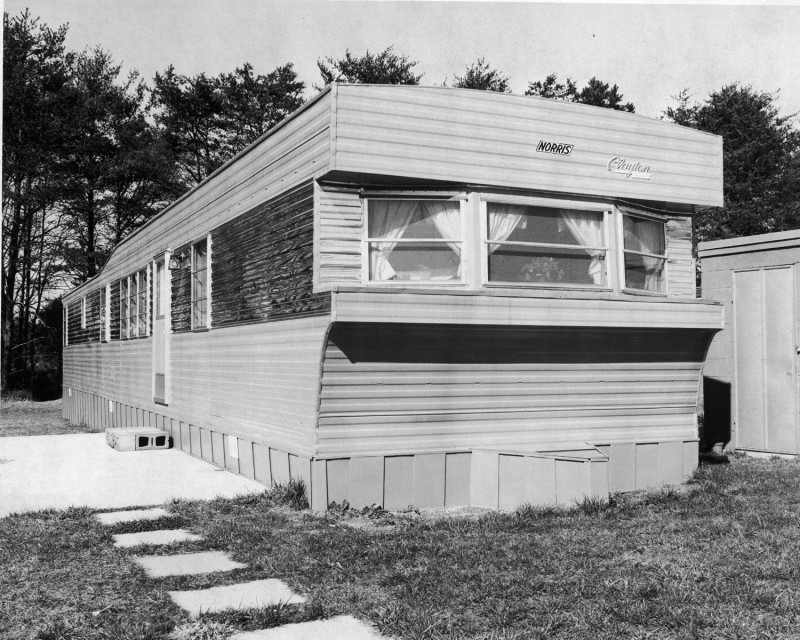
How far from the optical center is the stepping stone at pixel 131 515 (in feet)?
22.2

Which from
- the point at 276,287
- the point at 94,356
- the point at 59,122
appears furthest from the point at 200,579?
the point at 59,122

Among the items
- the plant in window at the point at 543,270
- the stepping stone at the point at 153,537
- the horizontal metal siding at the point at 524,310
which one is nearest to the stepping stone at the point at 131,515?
the stepping stone at the point at 153,537

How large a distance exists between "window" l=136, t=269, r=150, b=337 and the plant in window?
24.6ft

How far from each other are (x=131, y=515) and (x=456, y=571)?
10.5ft

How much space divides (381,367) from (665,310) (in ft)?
9.72

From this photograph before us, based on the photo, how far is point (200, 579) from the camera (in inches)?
196

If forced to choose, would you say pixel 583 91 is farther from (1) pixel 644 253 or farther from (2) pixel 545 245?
(2) pixel 545 245

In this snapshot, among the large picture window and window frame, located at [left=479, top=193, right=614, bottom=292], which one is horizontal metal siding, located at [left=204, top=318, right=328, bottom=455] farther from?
window frame, located at [left=479, top=193, right=614, bottom=292]

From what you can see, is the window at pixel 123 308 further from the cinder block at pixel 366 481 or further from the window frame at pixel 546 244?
the window frame at pixel 546 244

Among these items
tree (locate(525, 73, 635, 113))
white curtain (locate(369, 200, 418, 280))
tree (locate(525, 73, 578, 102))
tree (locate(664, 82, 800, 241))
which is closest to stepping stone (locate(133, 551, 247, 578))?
white curtain (locate(369, 200, 418, 280))

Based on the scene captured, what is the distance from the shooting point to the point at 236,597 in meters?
4.60

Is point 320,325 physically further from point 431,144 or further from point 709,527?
Result: point 709,527

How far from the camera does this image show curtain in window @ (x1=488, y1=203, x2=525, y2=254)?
7.54m

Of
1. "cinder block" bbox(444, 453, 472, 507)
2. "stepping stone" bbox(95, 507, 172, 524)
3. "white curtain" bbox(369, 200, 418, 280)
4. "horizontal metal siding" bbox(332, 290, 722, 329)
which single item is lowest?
"stepping stone" bbox(95, 507, 172, 524)
